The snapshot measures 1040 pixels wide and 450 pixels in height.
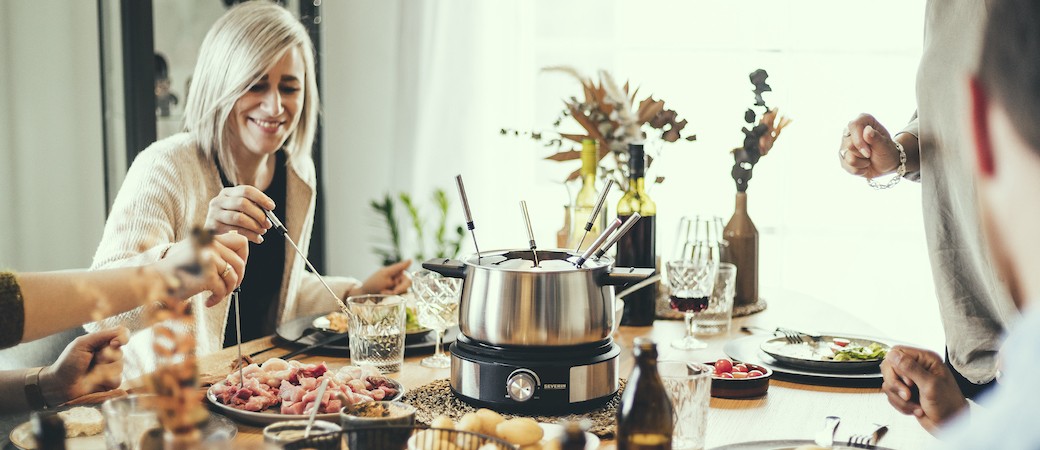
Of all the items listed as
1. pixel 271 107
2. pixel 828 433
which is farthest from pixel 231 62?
pixel 828 433

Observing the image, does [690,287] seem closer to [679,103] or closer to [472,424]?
[472,424]

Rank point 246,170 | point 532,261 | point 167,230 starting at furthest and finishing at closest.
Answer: point 246,170, point 167,230, point 532,261

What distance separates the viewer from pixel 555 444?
109 centimetres

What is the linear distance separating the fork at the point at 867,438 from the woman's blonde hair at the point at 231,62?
173 cm

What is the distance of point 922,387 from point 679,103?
9.58ft

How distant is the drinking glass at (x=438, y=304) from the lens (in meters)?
1.80

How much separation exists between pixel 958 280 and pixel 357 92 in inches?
131

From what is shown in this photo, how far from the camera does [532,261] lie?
1488 millimetres

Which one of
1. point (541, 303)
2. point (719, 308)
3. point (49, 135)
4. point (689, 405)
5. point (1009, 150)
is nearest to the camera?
point (1009, 150)

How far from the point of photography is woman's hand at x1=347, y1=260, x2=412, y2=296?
7.91 ft

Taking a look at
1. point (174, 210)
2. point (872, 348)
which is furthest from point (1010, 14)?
point (174, 210)

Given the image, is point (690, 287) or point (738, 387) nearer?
point (738, 387)

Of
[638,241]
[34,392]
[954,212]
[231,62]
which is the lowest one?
[34,392]

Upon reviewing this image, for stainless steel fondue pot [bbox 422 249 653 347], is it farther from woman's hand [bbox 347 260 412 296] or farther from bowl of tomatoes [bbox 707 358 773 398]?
woman's hand [bbox 347 260 412 296]
